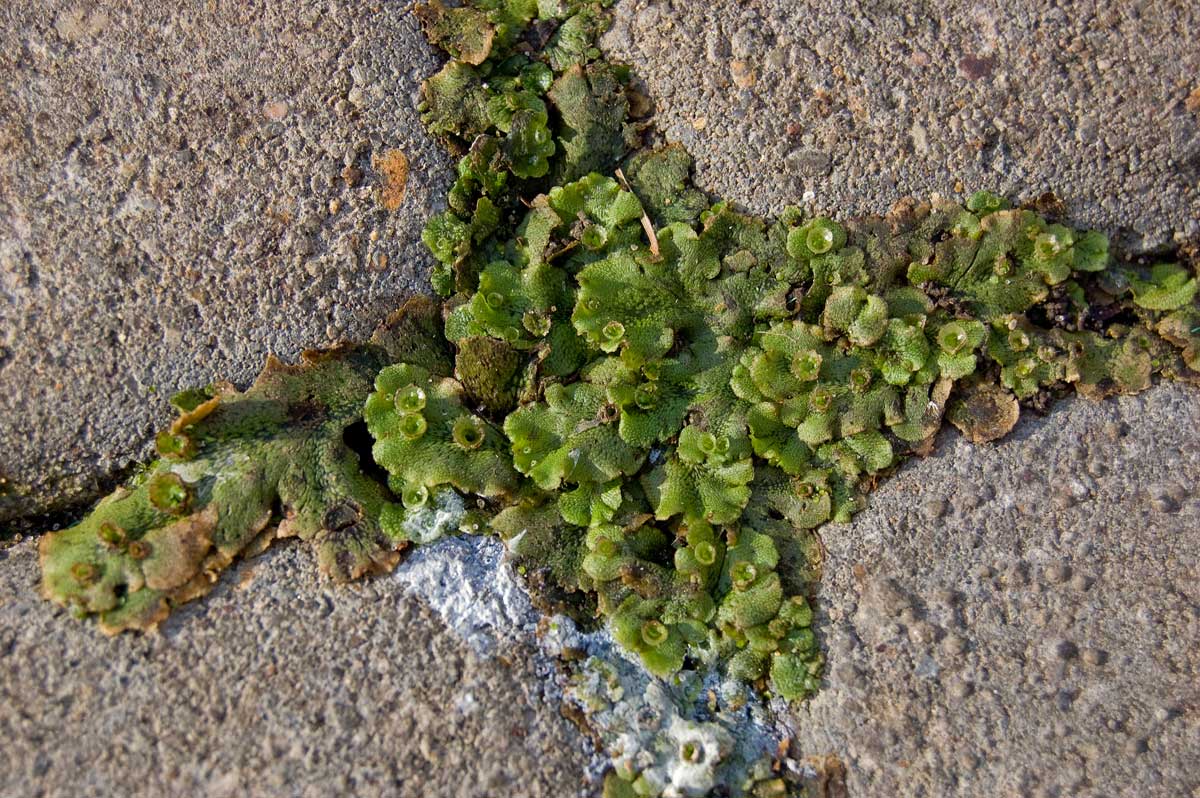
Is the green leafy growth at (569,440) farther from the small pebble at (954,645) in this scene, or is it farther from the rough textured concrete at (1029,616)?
the small pebble at (954,645)

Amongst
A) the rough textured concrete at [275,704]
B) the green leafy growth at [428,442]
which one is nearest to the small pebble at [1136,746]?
the rough textured concrete at [275,704]

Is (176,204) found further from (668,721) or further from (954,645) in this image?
(954,645)

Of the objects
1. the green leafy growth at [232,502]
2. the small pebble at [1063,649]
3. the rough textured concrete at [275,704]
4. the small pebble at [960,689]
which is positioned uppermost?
the green leafy growth at [232,502]

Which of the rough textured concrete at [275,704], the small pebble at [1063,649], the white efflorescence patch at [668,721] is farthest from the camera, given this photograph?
the small pebble at [1063,649]

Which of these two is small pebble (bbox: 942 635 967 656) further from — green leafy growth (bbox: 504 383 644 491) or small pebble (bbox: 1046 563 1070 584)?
green leafy growth (bbox: 504 383 644 491)

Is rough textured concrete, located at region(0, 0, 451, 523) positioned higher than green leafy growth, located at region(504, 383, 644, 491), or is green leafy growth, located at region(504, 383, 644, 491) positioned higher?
rough textured concrete, located at region(0, 0, 451, 523)

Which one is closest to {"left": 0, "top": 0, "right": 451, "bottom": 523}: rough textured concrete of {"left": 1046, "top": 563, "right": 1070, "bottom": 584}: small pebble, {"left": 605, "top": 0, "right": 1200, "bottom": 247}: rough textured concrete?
{"left": 605, "top": 0, "right": 1200, "bottom": 247}: rough textured concrete

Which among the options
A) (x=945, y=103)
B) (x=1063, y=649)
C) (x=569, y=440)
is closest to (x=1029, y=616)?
(x=1063, y=649)

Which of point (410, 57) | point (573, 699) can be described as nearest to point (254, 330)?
point (410, 57)

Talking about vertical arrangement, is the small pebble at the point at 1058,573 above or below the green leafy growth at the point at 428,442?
below
